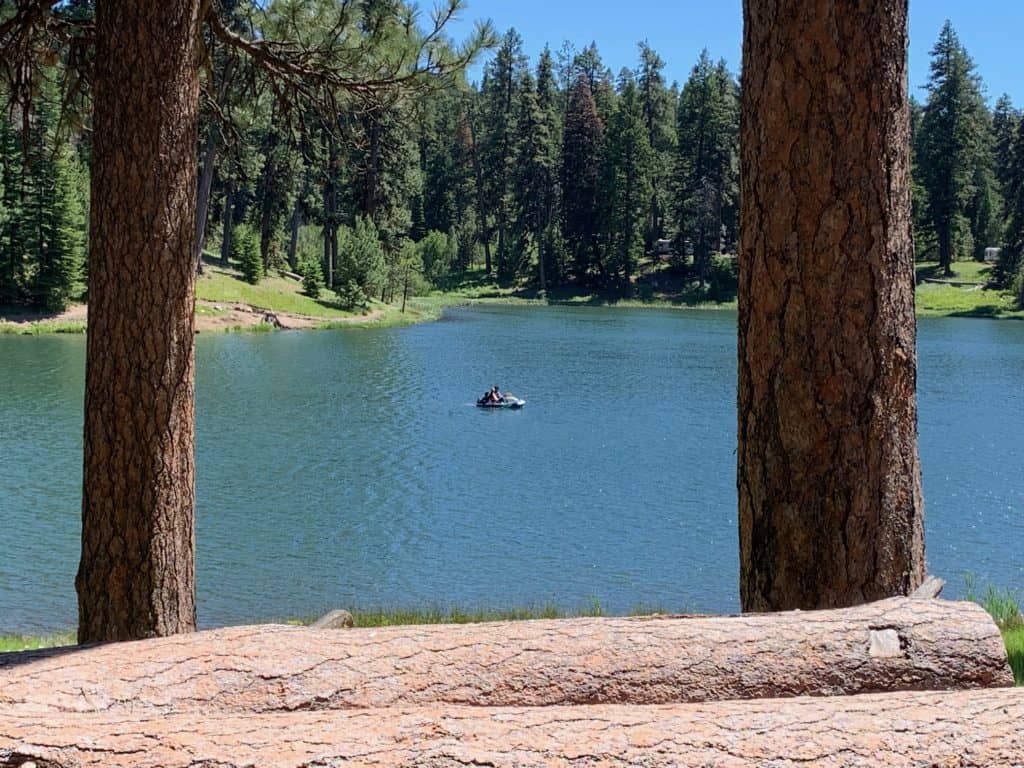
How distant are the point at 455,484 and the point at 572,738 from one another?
52.8 feet

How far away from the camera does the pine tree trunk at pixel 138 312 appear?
15.2 ft

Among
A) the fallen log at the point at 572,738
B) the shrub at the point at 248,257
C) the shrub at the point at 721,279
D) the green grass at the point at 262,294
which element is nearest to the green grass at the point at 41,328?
the green grass at the point at 262,294

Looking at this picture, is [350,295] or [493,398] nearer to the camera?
[493,398]

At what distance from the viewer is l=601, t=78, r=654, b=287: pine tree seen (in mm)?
75938

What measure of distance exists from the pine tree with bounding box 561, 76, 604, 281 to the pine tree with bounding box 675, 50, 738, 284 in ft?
20.7

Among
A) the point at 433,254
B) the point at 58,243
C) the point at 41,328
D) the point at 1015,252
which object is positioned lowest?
the point at 41,328

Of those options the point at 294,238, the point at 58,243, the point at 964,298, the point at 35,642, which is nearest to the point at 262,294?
the point at 58,243

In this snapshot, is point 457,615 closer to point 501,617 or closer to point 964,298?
point 501,617

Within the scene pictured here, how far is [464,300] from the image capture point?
7619cm

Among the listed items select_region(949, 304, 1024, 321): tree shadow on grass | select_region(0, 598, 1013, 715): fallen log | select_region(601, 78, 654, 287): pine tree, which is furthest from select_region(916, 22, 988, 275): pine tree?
select_region(0, 598, 1013, 715): fallen log

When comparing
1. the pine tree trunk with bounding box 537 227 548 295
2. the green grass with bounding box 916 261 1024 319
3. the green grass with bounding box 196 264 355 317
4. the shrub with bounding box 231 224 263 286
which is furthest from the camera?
the pine tree trunk with bounding box 537 227 548 295

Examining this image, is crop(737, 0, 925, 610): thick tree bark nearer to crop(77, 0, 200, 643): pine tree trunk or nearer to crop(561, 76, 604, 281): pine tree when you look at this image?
crop(77, 0, 200, 643): pine tree trunk

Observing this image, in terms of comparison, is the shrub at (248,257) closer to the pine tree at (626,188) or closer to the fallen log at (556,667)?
the pine tree at (626,188)

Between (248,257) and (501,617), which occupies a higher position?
(248,257)
